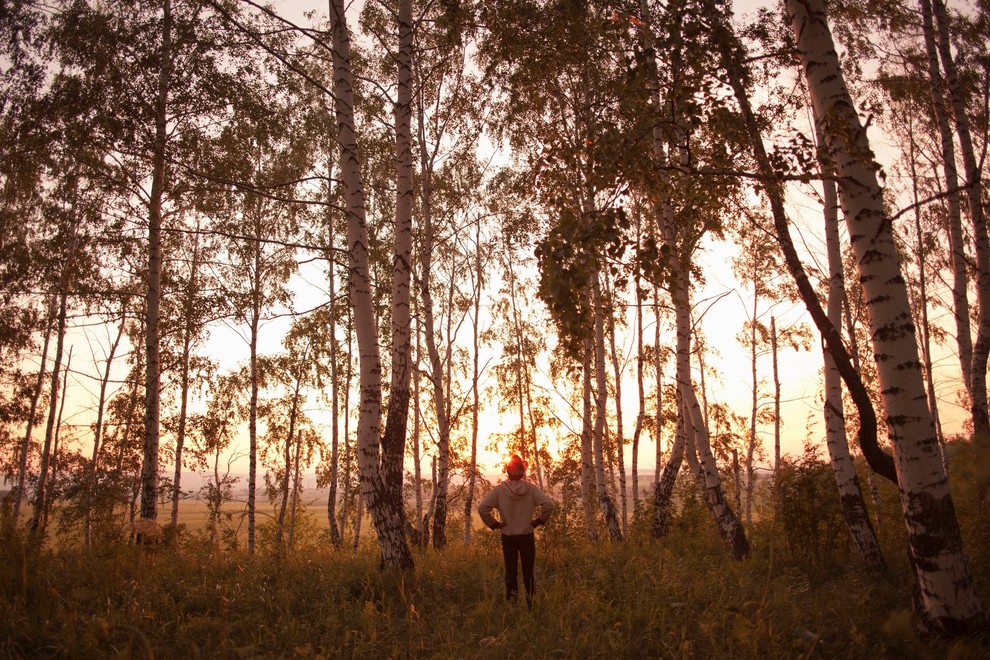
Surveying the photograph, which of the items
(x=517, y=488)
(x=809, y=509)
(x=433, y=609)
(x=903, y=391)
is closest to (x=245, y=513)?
(x=433, y=609)

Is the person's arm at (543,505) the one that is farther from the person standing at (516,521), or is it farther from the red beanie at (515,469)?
the red beanie at (515,469)

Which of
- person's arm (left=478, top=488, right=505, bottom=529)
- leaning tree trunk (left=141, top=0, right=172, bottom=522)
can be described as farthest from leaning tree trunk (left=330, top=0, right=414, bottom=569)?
leaning tree trunk (left=141, top=0, right=172, bottom=522)

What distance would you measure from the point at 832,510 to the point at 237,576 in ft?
27.6

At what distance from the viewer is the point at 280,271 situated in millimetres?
18594

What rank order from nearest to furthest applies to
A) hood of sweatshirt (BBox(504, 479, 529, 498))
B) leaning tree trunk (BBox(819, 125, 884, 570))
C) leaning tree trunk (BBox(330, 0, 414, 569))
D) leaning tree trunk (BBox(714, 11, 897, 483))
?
leaning tree trunk (BBox(714, 11, 897, 483))
hood of sweatshirt (BBox(504, 479, 529, 498))
leaning tree trunk (BBox(330, 0, 414, 569))
leaning tree trunk (BBox(819, 125, 884, 570))

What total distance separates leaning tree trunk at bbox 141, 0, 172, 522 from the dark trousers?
6.87 m

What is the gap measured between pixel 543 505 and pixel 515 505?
0.35 m

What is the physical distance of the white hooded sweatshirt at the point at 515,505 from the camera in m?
6.57

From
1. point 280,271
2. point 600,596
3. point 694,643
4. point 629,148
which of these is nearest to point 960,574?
point 694,643

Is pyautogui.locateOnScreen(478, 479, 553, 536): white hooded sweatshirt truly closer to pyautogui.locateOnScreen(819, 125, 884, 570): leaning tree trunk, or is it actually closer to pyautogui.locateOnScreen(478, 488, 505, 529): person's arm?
pyautogui.locateOnScreen(478, 488, 505, 529): person's arm

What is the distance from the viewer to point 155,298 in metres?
10.8

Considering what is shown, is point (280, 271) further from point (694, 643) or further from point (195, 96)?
point (694, 643)

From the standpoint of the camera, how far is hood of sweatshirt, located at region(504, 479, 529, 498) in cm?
668

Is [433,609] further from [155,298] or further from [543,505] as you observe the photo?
[155,298]
